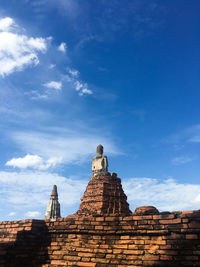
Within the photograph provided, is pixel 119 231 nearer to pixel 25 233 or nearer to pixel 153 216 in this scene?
pixel 153 216

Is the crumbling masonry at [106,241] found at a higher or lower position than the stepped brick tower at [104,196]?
lower

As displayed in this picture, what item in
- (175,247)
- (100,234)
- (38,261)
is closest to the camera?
(175,247)

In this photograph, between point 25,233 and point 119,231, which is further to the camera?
point 25,233

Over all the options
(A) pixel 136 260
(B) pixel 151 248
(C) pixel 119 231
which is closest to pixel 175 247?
(B) pixel 151 248

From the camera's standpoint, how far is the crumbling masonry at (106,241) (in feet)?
11.8

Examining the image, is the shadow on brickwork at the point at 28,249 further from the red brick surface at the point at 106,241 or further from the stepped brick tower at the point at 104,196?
the stepped brick tower at the point at 104,196

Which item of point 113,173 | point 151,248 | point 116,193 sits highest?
point 113,173

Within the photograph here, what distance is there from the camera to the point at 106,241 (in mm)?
4148

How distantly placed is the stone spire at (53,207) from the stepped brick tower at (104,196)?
20.6 ft

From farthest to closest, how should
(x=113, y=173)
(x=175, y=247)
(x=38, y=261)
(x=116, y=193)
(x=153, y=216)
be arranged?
(x=113, y=173) → (x=116, y=193) → (x=38, y=261) → (x=153, y=216) → (x=175, y=247)

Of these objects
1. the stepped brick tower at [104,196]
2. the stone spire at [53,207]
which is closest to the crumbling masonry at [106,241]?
the stepped brick tower at [104,196]

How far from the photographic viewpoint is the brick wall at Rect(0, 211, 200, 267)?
11.8ft

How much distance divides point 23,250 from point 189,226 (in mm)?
3219

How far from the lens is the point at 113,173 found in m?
11.5
